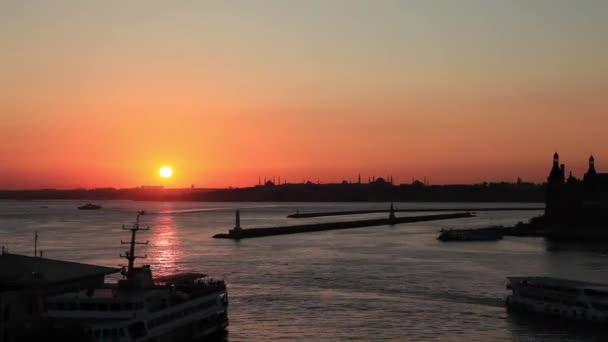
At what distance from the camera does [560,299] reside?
114ft

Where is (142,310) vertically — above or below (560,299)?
above

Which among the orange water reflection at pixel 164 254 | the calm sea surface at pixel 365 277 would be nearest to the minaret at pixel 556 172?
the calm sea surface at pixel 365 277

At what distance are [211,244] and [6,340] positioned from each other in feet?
185

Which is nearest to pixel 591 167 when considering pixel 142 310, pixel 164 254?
pixel 164 254

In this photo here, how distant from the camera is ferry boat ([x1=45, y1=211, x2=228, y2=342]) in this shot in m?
23.7

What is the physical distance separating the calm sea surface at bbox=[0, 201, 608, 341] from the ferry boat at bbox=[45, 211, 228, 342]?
185cm

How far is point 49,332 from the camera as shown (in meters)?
22.0

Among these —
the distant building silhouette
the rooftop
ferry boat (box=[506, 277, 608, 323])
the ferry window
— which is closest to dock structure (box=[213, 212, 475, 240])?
the distant building silhouette

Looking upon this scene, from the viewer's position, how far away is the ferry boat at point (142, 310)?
934 inches

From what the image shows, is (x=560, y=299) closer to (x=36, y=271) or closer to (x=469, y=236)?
(x=36, y=271)

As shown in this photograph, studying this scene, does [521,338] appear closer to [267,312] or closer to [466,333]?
[466,333]

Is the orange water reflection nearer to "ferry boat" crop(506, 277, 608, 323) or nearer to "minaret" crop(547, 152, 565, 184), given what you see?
"ferry boat" crop(506, 277, 608, 323)

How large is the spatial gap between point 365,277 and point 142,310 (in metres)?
24.2

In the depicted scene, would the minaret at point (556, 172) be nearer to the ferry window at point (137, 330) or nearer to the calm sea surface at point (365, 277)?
the calm sea surface at point (365, 277)
